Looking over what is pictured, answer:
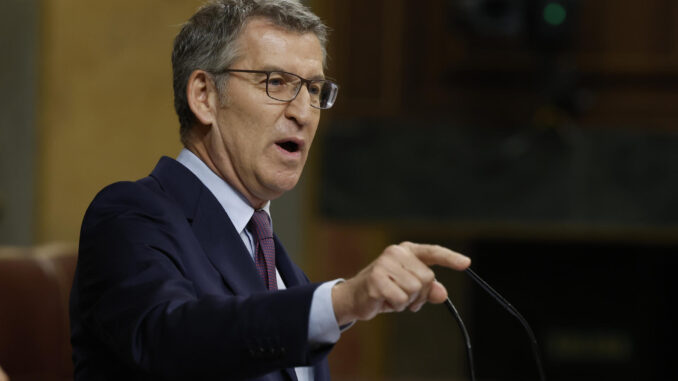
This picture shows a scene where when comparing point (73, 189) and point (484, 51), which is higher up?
point (484, 51)

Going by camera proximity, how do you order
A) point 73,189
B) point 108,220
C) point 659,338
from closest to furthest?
1. point 108,220
2. point 73,189
3. point 659,338

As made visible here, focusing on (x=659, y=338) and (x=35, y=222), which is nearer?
(x=35, y=222)

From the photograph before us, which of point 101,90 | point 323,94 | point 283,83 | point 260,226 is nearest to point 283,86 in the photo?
point 283,83

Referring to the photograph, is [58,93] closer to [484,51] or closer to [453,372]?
[484,51]

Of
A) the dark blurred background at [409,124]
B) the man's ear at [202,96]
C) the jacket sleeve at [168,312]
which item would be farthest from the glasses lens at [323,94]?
the dark blurred background at [409,124]

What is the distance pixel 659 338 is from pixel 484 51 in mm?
1823

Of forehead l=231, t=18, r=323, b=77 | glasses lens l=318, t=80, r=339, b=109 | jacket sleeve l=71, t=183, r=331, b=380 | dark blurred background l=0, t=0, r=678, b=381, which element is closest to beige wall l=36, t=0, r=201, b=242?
dark blurred background l=0, t=0, r=678, b=381

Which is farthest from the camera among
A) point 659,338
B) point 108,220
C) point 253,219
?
point 659,338

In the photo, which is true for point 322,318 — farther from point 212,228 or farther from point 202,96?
point 202,96

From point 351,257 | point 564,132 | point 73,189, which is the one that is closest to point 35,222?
point 73,189

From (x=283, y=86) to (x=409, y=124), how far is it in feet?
10.1

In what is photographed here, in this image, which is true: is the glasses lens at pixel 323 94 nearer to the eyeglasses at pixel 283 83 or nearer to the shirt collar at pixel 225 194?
the eyeglasses at pixel 283 83

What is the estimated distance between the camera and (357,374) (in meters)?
4.54

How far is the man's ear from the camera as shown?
1.57 meters
